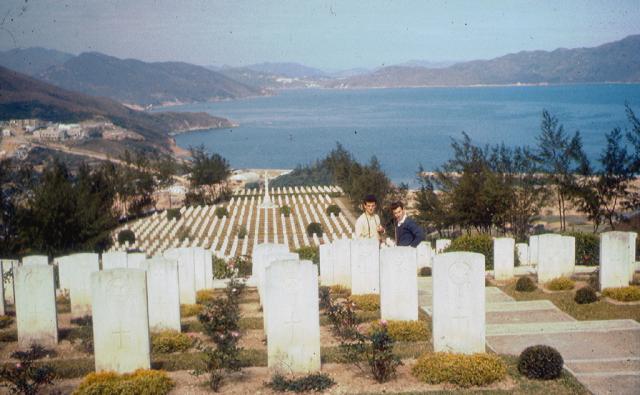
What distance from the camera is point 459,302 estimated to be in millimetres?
8742

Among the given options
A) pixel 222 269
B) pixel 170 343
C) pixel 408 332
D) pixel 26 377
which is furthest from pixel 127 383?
pixel 222 269

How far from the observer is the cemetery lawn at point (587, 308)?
443 inches

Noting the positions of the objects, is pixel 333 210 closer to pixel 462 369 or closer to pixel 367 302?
pixel 367 302

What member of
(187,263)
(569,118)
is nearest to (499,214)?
(187,263)

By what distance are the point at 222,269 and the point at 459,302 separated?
35.3 ft

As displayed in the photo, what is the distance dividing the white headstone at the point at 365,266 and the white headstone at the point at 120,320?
17.2 ft

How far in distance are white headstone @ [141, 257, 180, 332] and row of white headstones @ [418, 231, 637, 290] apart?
17.1 ft

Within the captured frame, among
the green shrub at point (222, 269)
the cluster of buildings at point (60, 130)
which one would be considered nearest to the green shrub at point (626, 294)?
the green shrub at point (222, 269)

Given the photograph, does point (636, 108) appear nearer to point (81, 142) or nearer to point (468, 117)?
point (468, 117)

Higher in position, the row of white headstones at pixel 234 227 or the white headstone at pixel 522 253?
the white headstone at pixel 522 253

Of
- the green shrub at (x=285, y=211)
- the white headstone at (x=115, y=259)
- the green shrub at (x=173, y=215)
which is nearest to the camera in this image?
the white headstone at (x=115, y=259)

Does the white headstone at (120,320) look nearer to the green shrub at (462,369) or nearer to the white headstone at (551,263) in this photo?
the green shrub at (462,369)

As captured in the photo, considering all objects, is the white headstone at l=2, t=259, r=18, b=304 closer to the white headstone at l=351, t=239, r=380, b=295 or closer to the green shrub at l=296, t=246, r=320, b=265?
the white headstone at l=351, t=239, r=380, b=295

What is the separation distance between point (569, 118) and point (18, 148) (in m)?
110
